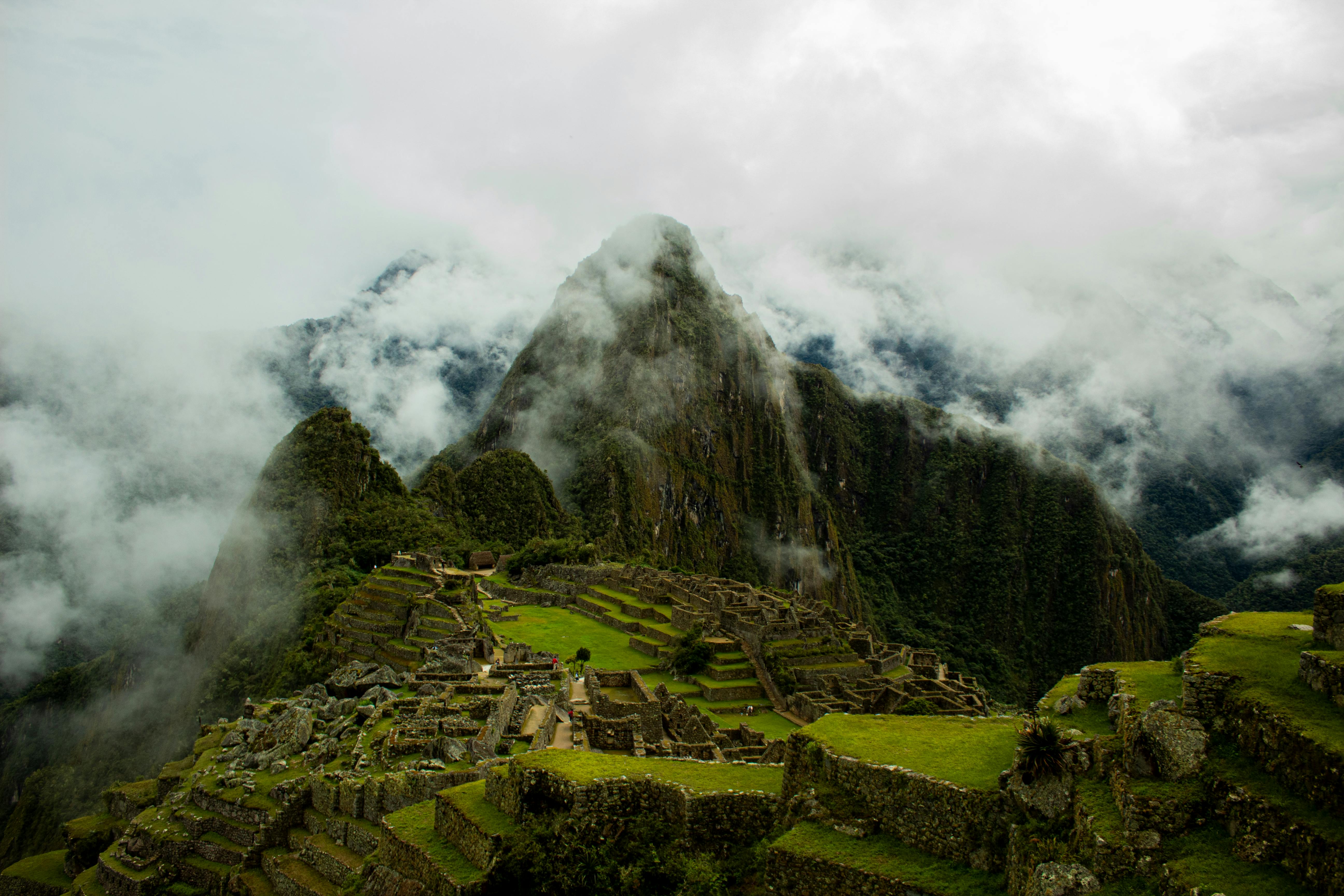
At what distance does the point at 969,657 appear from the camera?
131 m

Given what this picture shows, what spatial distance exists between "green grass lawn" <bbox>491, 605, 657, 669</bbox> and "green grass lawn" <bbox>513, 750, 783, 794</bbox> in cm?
2660

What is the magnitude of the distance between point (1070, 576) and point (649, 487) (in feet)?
344

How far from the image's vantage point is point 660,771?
991 cm

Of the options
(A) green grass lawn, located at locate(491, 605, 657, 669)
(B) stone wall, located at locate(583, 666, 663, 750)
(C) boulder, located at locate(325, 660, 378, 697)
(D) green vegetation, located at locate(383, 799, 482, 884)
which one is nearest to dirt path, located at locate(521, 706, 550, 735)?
(B) stone wall, located at locate(583, 666, 663, 750)

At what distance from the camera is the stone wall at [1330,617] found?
7.36 m

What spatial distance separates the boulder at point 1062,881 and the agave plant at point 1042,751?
94 centimetres

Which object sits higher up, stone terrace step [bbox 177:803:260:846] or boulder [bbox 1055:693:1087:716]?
boulder [bbox 1055:693:1087:716]

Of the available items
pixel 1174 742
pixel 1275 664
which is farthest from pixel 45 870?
pixel 1275 664

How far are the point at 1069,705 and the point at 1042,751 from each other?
1640 mm

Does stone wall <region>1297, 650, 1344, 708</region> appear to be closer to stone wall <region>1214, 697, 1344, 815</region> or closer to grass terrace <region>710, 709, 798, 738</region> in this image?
stone wall <region>1214, 697, 1344, 815</region>

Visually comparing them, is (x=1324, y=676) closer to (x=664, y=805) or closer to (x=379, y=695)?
(x=664, y=805)

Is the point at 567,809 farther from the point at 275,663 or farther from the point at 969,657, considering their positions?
the point at 969,657

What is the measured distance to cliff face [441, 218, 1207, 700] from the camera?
151250 mm

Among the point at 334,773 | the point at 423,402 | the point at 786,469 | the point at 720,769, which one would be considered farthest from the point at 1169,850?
the point at 786,469
